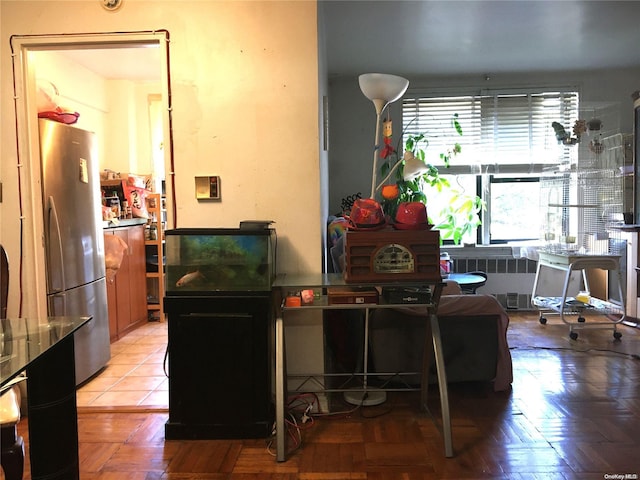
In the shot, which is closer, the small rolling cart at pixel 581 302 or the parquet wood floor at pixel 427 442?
the parquet wood floor at pixel 427 442

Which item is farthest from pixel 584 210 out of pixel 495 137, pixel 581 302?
pixel 495 137

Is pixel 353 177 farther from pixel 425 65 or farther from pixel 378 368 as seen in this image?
pixel 378 368

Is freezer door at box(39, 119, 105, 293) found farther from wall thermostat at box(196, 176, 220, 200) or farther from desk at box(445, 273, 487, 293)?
desk at box(445, 273, 487, 293)

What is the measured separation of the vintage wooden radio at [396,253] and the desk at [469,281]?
2186mm

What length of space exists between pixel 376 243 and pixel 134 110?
379cm

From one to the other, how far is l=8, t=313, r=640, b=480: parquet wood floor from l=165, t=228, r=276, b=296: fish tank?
0.73 m

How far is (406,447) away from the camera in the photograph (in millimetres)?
2146

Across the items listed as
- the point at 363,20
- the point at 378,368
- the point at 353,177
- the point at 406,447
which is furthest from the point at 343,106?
the point at 406,447

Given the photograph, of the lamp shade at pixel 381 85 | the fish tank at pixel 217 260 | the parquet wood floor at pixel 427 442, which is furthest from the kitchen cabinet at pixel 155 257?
the lamp shade at pixel 381 85

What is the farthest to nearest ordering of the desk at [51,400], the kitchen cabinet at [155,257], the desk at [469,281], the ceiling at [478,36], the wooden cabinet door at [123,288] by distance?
the kitchen cabinet at [155,257] < the desk at [469,281] < the wooden cabinet door at [123,288] < the ceiling at [478,36] < the desk at [51,400]

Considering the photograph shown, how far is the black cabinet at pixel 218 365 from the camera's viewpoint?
221cm

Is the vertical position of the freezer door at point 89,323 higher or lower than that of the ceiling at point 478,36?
lower

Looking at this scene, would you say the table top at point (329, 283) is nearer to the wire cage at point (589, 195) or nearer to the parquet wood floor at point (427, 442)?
the parquet wood floor at point (427, 442)

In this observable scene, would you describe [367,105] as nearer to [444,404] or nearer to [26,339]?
[444,404]
